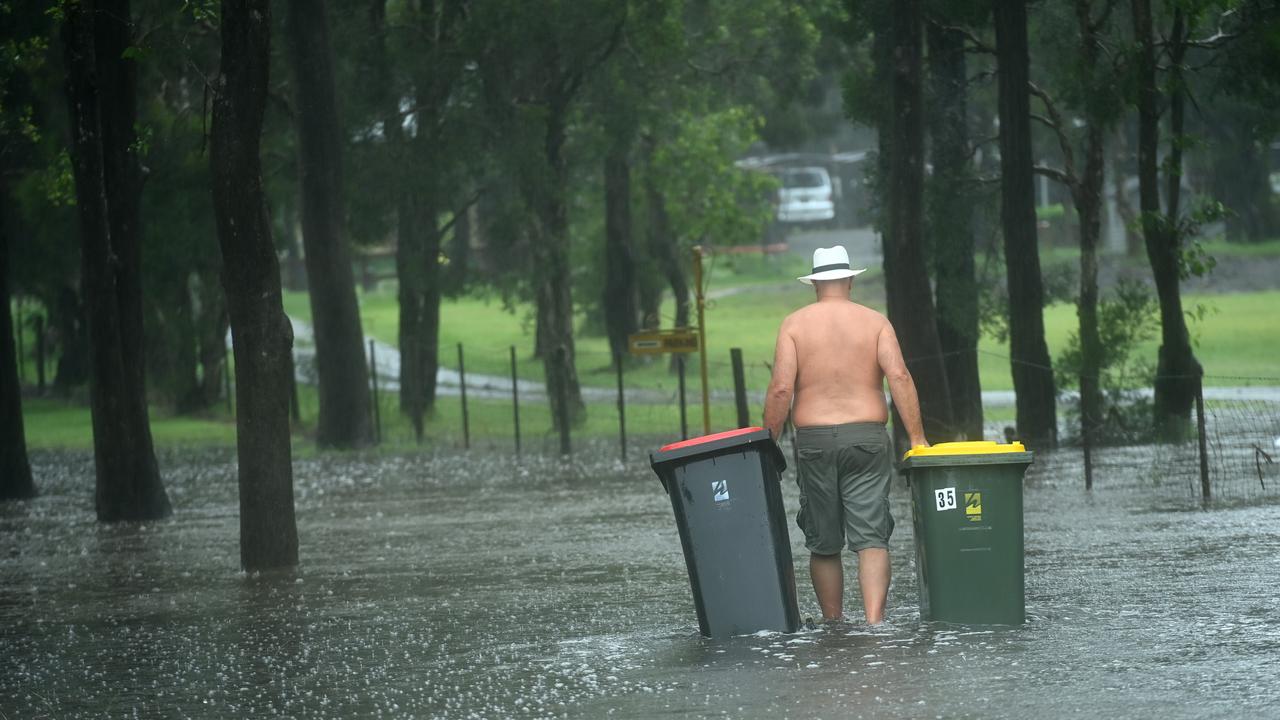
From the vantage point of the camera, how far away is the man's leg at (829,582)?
10.3 m

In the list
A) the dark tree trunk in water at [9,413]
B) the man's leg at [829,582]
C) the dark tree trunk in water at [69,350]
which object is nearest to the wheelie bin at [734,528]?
the man's leg at [829,582]

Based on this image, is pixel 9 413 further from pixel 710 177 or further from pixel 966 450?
pixel 710 177

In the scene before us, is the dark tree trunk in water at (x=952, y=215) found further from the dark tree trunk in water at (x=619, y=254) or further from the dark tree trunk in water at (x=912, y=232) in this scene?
the dark tree trunk in water at (x=619, y=254)

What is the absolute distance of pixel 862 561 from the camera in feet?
33.3

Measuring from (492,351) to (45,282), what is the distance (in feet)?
58.8

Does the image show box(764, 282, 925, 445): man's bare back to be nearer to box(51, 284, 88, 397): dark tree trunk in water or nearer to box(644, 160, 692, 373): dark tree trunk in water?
box(644, 160, 692, 373): dark tree trunk in water

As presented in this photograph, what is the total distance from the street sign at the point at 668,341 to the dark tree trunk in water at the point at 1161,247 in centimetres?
621

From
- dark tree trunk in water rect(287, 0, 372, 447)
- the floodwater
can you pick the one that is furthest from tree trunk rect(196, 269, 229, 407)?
the floodwater

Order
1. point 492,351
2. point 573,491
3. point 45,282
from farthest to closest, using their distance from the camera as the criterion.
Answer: point 492,351 < point 45,282 < point 573,491

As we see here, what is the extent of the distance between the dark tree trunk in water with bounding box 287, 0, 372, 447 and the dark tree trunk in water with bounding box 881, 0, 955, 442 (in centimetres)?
1088

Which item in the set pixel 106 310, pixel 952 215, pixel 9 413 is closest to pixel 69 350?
pixel 9 413

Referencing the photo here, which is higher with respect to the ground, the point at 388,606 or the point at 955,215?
the point at 955,215

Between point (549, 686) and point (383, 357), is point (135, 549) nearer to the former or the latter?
point (549, 686)

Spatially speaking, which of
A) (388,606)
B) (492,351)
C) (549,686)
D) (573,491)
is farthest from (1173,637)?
(492,351)
